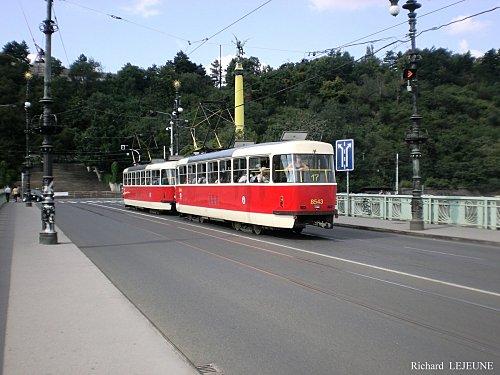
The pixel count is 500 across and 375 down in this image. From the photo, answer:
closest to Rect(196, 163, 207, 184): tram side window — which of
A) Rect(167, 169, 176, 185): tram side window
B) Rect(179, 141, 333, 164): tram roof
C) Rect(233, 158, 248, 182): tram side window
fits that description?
Rect(233, 158, 248, 182): tram side window

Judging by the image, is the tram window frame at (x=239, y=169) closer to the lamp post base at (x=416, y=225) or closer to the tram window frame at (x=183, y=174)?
the lamp post base at (x=416, y=225)

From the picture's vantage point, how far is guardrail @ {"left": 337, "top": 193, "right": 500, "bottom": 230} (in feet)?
68.6

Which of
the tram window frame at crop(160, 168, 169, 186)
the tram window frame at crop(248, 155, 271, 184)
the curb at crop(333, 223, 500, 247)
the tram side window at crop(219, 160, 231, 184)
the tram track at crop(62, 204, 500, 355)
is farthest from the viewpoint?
the tram window frame at crop(160, 168, 169, 186)

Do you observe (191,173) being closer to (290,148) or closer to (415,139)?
(290,148)

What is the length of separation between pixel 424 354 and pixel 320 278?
488 cm

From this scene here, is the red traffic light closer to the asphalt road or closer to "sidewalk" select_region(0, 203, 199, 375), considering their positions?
the asphalt road

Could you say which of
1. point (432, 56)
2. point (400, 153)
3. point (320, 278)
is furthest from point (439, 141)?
point (320, 278)

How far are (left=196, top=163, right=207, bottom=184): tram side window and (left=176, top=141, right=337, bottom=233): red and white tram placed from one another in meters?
2.62

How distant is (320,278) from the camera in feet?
35.6

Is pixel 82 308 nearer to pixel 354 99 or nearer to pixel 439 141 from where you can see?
pixel 439 141

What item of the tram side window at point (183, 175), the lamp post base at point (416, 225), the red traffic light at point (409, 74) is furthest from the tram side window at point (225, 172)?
the red traffic light at point (409, 74)

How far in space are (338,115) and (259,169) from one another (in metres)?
59.8

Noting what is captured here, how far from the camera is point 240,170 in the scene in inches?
856

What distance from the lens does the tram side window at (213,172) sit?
24.2m
